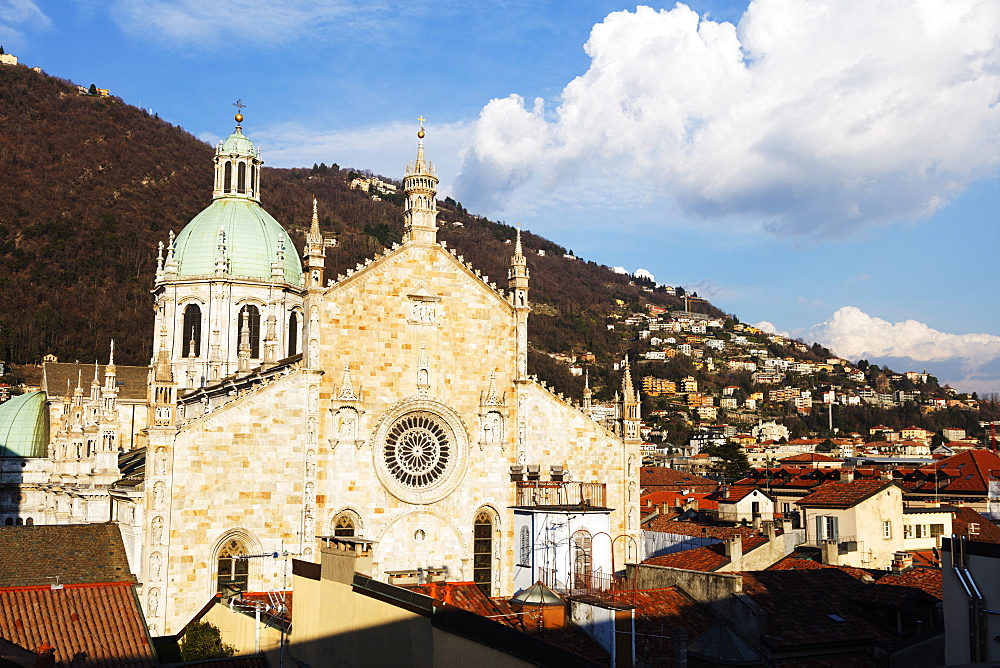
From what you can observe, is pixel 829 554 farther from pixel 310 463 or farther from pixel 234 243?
pixel 234 243

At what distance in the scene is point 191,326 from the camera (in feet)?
186

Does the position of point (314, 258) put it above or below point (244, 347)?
above

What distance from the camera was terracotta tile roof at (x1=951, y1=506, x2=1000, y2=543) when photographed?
1772 inches

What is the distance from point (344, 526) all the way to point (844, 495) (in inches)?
1014

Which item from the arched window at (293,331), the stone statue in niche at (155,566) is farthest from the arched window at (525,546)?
the arched window at (293,331)

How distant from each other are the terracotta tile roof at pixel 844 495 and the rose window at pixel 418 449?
20.5 m

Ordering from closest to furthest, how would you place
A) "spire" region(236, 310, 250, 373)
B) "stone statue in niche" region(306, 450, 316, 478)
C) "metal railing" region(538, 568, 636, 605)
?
"metal railing" region(538, 568, 636, 605), "stone statue in niche" region(306, 450, 316, 478), "spire" region(236, 310, 250, 373)

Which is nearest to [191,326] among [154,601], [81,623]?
[154,601]

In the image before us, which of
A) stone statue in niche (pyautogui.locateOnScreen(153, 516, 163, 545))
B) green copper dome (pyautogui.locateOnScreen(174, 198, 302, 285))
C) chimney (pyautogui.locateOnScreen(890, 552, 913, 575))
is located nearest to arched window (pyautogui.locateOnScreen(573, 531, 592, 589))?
chimney (pyautogui.locateOnScreen(890, 552, 913, 575))

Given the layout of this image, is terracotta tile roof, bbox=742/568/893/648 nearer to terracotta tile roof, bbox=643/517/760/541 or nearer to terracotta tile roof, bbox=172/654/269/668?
terracotta tile roof, bbox=172/654/269/668

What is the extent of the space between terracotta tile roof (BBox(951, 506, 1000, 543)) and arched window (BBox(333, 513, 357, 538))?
Result: 26.2 meters

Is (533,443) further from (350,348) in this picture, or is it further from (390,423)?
(350,348)

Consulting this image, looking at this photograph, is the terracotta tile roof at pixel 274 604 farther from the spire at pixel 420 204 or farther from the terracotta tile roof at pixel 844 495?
the terracotta tile roof at pixel 844 495

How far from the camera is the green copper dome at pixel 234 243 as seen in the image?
57.0 metres
